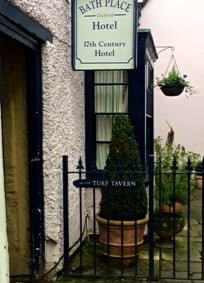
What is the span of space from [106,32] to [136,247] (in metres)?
2.39

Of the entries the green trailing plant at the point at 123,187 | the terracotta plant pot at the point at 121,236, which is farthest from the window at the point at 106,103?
the terracotta plant pot at the point at 121,236

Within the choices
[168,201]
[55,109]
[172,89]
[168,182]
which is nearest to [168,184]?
[168,182]

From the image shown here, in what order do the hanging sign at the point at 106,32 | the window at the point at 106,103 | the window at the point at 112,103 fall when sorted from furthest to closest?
the window at the point at 106,103 < the window at the point at 112,103 < the hanging sign at the point at 106,32

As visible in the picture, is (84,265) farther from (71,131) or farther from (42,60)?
(42,60)

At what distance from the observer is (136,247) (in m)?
5.04

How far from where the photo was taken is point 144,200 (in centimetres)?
522

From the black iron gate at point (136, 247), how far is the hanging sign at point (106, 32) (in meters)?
1.17

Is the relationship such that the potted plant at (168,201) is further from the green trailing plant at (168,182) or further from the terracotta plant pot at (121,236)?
the terracotta plant pot at (121,236)

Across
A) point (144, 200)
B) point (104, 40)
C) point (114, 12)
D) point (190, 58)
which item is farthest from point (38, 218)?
point (190, 58)

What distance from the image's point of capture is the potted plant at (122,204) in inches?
198

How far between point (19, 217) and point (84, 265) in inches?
45.9

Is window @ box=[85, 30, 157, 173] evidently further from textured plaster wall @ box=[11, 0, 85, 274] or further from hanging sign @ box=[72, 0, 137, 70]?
hanging sign @ box=[72, 0, 137, 70]

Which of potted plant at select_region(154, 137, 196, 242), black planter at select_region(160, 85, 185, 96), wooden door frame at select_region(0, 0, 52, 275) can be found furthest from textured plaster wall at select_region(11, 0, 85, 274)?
black planter at select_region(160, 85, 185, 96)

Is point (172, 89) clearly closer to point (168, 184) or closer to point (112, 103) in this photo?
point (112, 103)
